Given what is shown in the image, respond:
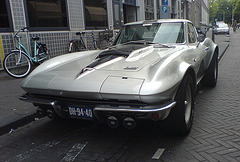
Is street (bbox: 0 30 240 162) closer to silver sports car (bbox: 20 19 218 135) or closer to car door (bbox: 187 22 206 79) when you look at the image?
silver sports car (bbox: 20 19 218 135)

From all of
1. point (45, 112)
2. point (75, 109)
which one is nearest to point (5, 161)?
point (45, 112)

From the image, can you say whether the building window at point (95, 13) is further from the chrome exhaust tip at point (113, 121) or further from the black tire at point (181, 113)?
the chrome exhaust tip at point (113, 121)

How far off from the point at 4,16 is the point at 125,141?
6236mm

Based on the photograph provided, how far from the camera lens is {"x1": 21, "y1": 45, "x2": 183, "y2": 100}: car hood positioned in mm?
2406

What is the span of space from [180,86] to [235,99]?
2.40 m

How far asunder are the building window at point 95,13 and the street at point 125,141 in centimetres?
812

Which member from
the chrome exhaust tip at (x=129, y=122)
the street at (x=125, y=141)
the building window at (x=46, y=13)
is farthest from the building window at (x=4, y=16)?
the chrome exhaust tip at (x=129, y=122)

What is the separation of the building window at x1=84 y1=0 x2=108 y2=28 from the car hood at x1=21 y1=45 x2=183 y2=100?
8442 millimetres

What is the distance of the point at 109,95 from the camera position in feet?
7.82

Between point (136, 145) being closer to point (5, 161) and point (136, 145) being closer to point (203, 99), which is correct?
point (5, 161)

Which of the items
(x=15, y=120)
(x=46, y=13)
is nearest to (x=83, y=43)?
(x=46, y=13)

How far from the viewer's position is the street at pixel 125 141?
2.59 meters

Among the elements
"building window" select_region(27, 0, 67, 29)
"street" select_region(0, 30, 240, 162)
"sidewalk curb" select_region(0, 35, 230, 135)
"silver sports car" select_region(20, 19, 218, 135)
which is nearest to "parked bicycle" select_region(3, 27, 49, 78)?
"building window" select_region(27, 0, 67, 29)

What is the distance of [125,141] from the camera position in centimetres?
295
